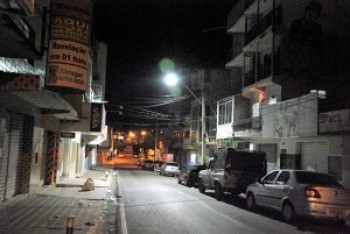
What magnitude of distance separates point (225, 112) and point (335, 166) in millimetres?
17385

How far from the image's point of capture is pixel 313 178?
14898mm

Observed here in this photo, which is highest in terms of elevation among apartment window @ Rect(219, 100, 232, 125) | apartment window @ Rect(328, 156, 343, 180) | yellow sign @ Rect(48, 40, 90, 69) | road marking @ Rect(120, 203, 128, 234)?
apartment window @ Rect(219, 100, 232, 125)

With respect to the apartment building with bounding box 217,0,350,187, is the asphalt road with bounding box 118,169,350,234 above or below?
below

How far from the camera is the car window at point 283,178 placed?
50.2 ft

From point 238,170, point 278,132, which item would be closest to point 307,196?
point 238,170

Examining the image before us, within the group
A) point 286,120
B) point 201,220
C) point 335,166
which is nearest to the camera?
point 201,220

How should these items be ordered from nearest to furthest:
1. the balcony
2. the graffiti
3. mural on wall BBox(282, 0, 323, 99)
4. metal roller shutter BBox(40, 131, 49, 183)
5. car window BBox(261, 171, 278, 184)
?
1. car window BBox(261, 171, 278, 184)
2. metal roller shutter BBox(40, 131, 49, 183)
3. the graffiti
4. mural on wall BBox(282, 0, 323, 99)
5. the balcony

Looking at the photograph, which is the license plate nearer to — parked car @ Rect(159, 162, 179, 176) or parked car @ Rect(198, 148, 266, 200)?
parked car @ Rect(198, 148, 266, 200)

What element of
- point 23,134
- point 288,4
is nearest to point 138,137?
point 288,4

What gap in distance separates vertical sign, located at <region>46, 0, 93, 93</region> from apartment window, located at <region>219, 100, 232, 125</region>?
2509cm

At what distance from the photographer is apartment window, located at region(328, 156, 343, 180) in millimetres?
21531

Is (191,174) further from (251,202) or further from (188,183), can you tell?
(251,202)

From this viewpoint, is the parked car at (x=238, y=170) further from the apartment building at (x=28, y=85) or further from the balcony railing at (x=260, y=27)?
the balcony railing at (x=260, y=27)

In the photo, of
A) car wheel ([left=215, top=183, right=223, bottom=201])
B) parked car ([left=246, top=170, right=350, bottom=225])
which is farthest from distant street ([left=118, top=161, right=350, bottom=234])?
car wheel ([left=215, top=183, right=223, bottom=201])
